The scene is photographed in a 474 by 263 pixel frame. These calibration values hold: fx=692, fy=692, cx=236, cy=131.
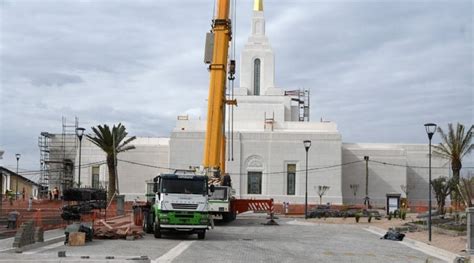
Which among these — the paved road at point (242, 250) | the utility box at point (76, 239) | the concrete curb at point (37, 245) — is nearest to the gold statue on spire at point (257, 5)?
the paved road at point (242, 250)

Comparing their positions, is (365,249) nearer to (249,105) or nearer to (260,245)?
(260,245)

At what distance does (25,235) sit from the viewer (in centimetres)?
2072

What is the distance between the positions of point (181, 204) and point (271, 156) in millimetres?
52934

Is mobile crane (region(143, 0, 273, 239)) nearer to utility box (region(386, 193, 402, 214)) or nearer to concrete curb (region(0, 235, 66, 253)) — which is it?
concrete curb (region(0, 235, 66, 253))

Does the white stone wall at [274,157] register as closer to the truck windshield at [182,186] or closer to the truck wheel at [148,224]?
the truck wheel at [148,224]

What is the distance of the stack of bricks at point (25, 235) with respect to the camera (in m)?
20.1

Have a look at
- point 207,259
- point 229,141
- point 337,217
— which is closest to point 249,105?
point 229,141

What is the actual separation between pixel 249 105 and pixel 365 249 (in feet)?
204

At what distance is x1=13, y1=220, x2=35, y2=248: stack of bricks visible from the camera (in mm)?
20094

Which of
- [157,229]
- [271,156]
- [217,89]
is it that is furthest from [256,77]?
[157,229]

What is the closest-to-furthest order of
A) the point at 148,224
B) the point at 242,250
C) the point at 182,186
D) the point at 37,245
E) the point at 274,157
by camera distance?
the point at 37,245 < the point at 242,250 < the point at 182,186 < the point at 148,224 < the point at 274,157

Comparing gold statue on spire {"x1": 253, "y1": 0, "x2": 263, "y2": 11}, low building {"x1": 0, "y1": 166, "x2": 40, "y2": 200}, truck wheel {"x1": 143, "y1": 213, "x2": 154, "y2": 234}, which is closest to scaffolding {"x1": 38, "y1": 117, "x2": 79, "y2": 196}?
low building {"x1": 0, "y1": 166, "x2": 40, "y2": 200}

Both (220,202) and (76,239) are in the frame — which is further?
(220,202)

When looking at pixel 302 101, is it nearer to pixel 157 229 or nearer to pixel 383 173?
pixel 383 173
